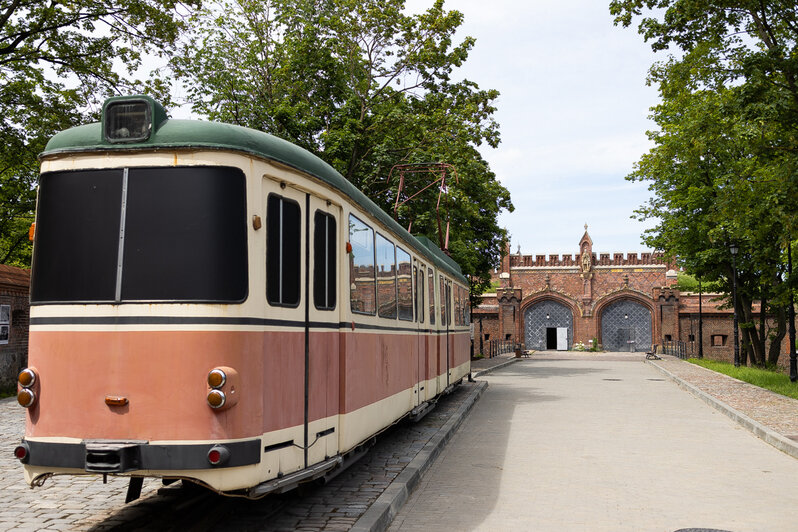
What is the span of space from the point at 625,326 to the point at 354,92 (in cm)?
4358

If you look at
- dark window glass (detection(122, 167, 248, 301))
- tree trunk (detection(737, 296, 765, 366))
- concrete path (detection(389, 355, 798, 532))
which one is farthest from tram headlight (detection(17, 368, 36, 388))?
tree trunk (detection(737, 296, 765, 366))

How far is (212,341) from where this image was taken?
5250mm

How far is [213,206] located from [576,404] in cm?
1419

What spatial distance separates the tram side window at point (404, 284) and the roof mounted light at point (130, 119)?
4.95 metres

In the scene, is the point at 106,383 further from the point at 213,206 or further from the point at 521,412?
Result: the point at 521,412

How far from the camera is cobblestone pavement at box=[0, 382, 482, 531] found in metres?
6.21

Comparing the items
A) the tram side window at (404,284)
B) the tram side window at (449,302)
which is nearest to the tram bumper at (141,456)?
the tram side window at (404,284)

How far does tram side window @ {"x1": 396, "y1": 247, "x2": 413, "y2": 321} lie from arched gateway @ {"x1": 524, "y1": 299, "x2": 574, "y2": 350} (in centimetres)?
5312

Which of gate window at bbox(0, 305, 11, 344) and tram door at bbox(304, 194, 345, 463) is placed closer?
tram door at bbox(304, 194, 345, 463)

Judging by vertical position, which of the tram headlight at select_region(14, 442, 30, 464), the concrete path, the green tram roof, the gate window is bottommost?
the concrete path

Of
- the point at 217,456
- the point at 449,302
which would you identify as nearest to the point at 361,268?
the point at 217,456

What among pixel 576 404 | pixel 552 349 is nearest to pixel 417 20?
pixel 576 404

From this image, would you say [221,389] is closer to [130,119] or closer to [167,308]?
[167,308]

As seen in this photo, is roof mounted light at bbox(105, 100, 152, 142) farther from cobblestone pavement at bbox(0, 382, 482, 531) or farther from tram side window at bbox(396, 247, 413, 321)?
tram side window at bbox(396, 247, 413, 321)
